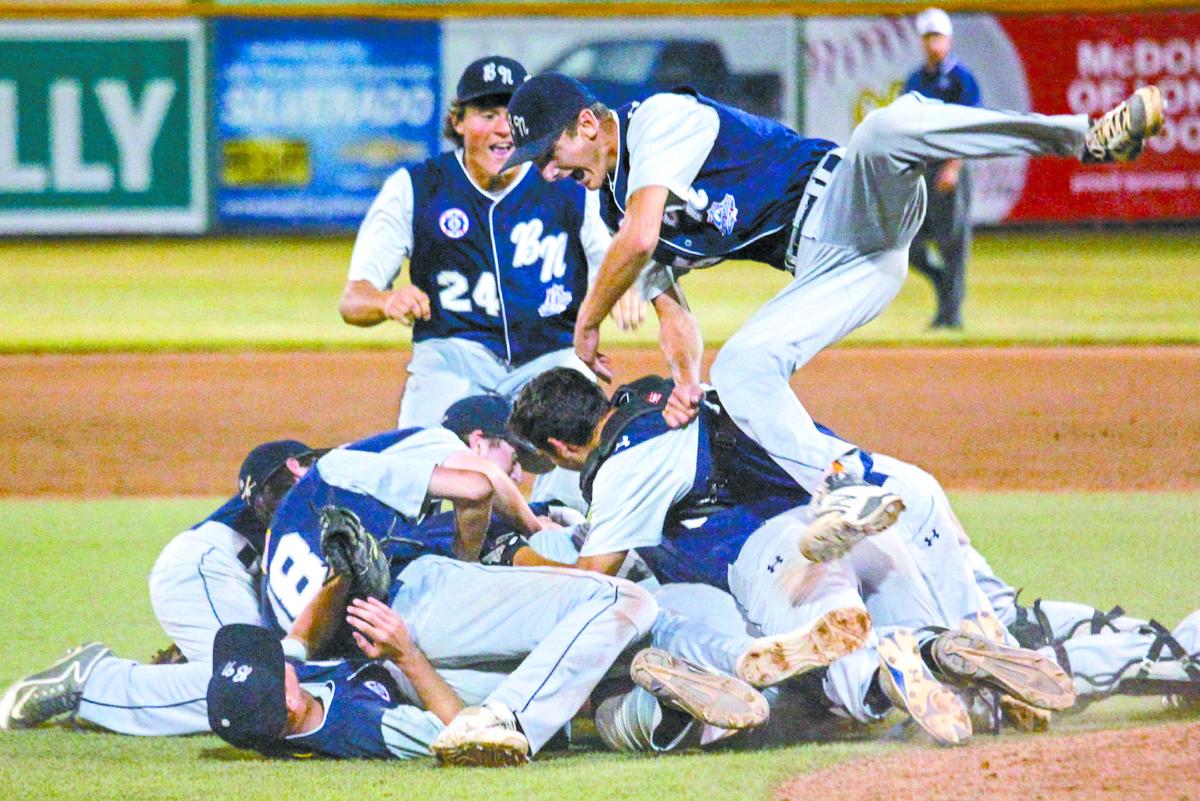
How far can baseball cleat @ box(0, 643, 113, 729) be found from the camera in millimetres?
4457

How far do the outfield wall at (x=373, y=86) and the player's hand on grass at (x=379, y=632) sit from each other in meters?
12.4

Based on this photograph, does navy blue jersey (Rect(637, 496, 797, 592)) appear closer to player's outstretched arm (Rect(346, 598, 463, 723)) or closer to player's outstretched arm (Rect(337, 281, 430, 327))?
player's outstretched arm (Rect(346, 598, 463, 723))

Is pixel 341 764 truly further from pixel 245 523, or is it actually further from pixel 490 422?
pixel 490 422

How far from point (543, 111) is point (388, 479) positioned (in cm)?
119

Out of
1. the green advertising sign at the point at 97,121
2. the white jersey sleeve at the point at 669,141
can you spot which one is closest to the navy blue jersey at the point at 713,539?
the white jersey sleeve at the point at 669,141

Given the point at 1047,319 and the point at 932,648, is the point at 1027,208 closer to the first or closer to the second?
the point at 1047,319

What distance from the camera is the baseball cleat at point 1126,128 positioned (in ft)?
14.3

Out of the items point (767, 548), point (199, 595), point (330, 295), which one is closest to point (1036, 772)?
point (767, 548)

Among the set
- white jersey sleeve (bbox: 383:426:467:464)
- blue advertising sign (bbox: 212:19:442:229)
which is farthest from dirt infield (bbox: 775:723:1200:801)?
blue advertising sign (bbox: 212:19:442:229)

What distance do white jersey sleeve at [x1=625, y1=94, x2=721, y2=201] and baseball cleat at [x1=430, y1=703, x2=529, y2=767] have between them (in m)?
1.60

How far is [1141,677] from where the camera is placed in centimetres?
439

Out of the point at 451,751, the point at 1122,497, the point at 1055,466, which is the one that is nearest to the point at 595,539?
the point at 451,751

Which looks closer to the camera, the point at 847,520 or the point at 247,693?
the point at 247,693

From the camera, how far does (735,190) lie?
16.2ft
